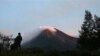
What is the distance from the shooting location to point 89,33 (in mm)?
60781

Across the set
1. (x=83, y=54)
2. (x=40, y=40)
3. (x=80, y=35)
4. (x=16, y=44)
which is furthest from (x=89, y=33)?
(x=83, y=54)

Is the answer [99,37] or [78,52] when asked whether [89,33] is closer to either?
[99,37]

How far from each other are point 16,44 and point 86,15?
126 ft

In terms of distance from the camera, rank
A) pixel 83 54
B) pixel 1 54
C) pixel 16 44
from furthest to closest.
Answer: pixel 16 44 < pixel 83 54 < pixel 1 54

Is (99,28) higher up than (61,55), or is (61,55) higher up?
(99,28)

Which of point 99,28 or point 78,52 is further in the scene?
point 99,28

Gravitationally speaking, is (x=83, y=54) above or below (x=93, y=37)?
below

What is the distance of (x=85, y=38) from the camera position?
192 feet

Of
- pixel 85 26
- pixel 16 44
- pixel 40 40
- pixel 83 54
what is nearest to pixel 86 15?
pixel 85 26

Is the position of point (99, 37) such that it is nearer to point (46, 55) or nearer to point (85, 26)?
point (85, 26)

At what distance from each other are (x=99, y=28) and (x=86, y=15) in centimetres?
382

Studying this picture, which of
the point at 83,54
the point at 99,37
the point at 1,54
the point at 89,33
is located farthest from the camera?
the point at 89,33

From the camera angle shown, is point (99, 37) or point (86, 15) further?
point (86, 15)

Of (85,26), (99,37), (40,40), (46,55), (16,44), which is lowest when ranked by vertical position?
(46,55)
